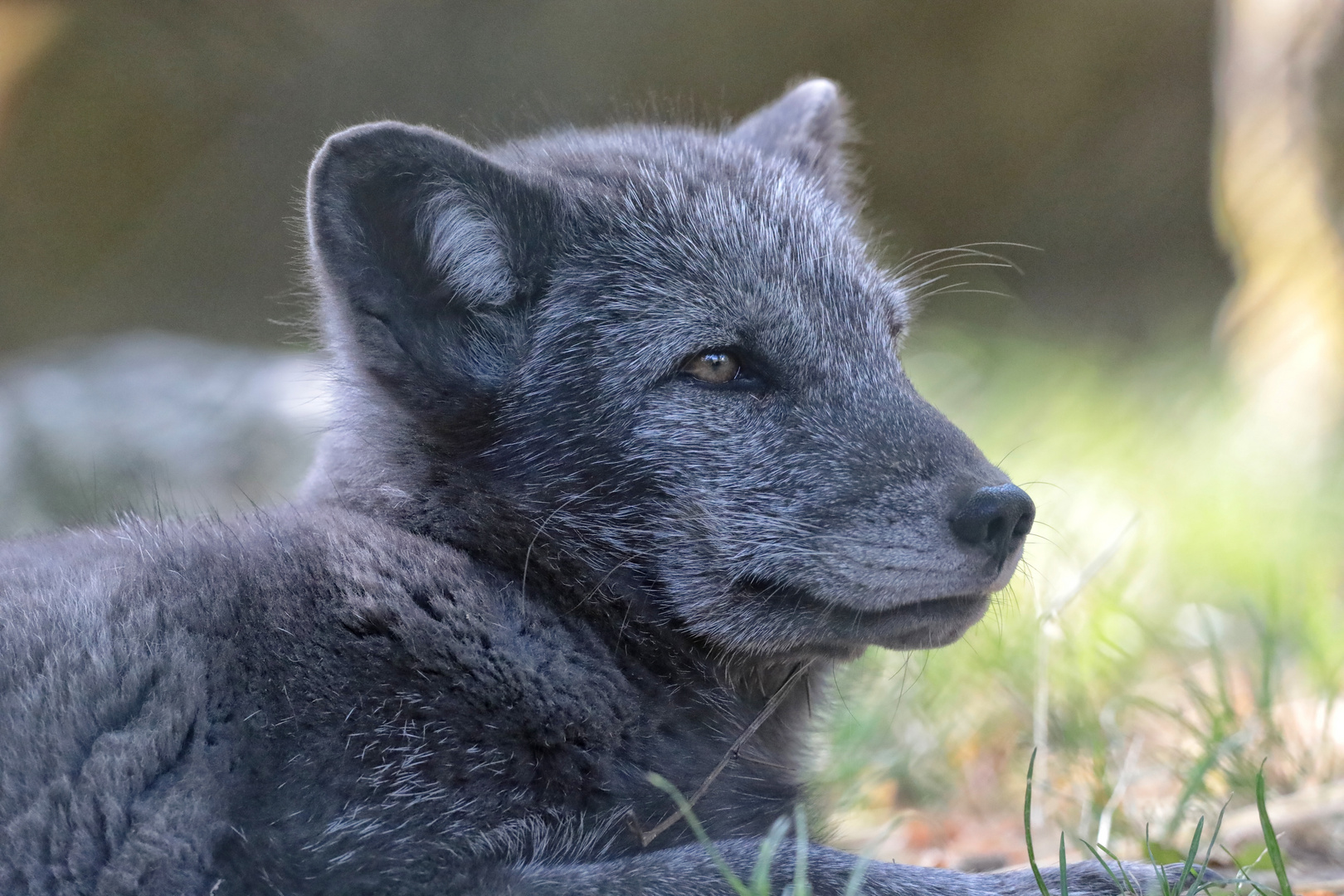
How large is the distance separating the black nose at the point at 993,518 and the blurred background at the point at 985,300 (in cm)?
87

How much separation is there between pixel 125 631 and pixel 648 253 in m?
1.50

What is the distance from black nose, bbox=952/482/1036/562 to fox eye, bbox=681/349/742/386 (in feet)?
2.19

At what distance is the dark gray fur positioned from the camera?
89.3 inches

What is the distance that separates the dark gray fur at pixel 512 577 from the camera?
2.27m

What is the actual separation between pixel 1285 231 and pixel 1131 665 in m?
3.80

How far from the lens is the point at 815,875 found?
239 cm

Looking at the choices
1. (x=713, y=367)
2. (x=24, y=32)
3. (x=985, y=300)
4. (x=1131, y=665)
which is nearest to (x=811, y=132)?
(x=713, y=367)

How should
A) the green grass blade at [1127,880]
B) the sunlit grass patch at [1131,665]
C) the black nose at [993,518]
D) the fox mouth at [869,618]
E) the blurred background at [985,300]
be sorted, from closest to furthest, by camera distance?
1. the green grass blade at [1127,880]
2. the black nose at [993,518]
3. the fox mouth at [869,618]
4. the sunlit grass patch at [1131,665]
5. the blurred background at [985,300]

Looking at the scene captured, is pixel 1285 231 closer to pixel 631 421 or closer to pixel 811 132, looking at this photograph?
pixel 811 132

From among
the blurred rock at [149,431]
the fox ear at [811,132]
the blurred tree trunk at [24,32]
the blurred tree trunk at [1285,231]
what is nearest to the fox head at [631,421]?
the fox ear at [811,132]

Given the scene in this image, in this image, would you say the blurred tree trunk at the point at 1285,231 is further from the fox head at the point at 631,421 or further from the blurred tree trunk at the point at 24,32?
the blurred tree trunk at the point at 24,32

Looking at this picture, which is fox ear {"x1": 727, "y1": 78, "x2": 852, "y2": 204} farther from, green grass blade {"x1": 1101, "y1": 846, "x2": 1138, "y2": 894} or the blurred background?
green grass blade {"x1": 1101, "y1": 846, "x2": 1138, "y2": 894}

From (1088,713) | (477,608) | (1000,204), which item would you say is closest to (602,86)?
(1000,204)

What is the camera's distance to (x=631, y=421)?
2.86 m
